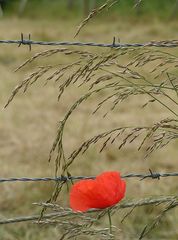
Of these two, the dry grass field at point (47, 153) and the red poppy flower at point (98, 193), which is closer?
the red poppy flower at point (98, 193)

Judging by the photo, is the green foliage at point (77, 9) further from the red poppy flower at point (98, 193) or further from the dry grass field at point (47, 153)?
the red poppy flower at point (98, 193)

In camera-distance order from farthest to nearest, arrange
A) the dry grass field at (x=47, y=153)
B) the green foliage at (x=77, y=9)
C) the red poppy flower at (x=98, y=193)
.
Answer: the green foliage at (x=77, y=9), the dry grass field at (x=47, y=153), the red poppy flower at (x=98, y=193)

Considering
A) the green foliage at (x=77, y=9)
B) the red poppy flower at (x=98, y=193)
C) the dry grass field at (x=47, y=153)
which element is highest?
the red poppy flower at (x=98, y=193)

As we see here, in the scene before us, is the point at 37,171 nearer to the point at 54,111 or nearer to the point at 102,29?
the point at 54,111

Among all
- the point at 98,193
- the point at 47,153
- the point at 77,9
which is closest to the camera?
the point at 98,193

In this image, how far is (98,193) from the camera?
129 centimetres

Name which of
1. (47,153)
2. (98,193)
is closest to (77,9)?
(47,153)

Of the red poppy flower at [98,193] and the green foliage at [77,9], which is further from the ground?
the red poppy flower at [98,193]

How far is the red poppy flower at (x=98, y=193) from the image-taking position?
129 cm

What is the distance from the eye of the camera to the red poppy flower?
1294mm

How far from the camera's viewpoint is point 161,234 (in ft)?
8.74

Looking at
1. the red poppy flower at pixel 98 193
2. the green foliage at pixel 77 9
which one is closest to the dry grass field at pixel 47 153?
the red poppy flower at pixel 98 193

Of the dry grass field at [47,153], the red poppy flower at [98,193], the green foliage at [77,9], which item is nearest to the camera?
the red poppy flower at [98,193]

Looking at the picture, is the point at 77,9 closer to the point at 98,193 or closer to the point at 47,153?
the point at 47,153
